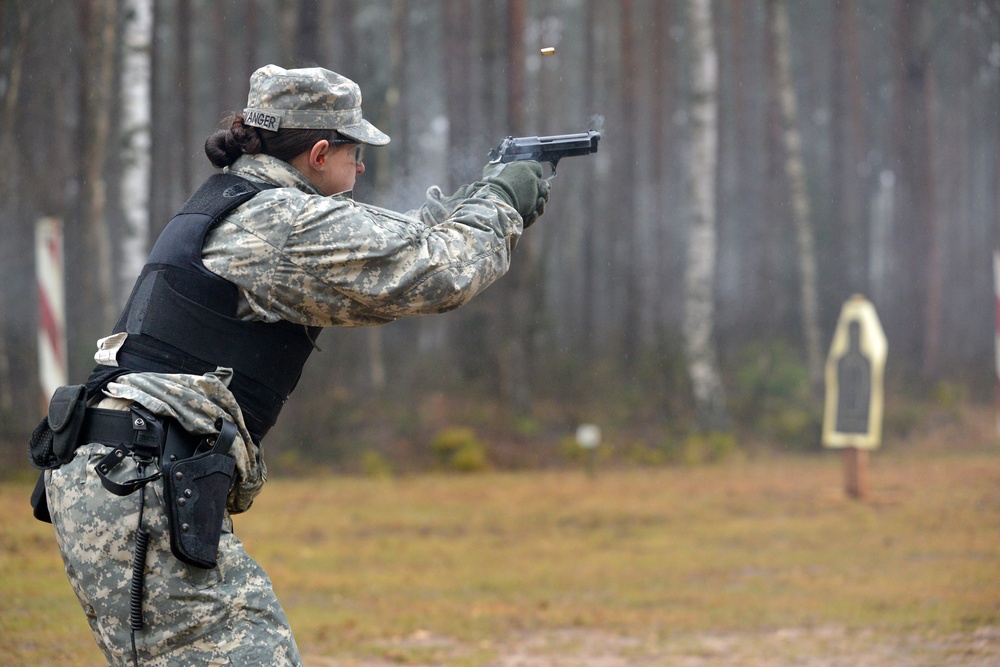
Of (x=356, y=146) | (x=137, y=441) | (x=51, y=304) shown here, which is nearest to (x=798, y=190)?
(x=51, y=304)

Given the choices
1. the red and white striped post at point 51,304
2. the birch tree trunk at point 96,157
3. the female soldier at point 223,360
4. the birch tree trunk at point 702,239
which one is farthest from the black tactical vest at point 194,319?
the birch tree trunk at point 702,239

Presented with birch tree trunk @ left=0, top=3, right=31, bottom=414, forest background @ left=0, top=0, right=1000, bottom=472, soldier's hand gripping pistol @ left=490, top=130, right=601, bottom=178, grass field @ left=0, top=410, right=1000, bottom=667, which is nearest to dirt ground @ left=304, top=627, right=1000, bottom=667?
grass field @ left=0, top=410, right=1000, bottom=667

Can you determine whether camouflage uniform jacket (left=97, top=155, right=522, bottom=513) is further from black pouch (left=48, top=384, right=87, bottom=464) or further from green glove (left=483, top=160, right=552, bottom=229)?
green glove (left=483, top=160, right=552, bottom=229)

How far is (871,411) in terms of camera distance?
8.52 m

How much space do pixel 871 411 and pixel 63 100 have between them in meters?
7.43

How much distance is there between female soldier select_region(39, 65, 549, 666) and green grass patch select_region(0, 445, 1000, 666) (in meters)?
2.48

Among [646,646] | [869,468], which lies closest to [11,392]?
[646,646]

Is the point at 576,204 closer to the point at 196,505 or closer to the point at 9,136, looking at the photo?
the point at 9,136

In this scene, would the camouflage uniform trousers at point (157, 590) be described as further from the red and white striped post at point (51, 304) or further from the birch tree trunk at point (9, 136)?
the birch tree trunk at point (9, 136)

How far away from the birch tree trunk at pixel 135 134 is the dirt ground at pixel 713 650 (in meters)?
5.44

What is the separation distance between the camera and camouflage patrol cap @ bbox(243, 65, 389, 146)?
244 centimetres

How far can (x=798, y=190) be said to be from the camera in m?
14.5

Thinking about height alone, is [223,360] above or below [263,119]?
below

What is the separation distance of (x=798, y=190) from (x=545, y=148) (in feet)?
40.9
